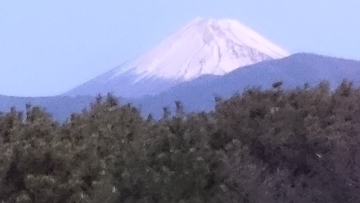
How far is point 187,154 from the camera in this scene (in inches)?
362

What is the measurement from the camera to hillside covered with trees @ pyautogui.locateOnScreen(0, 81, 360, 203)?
7.92 m

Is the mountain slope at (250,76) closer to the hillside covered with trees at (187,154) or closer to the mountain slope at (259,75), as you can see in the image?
the mountain slope at (259,75)

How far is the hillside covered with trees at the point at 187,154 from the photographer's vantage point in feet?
26.0

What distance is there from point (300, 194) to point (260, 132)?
1322 millimetres

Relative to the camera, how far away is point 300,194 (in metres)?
9.17

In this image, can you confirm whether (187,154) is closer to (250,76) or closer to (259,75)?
(250,76)

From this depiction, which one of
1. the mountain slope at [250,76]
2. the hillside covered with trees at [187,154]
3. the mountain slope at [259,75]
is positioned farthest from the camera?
the mountain slope at [259,75]

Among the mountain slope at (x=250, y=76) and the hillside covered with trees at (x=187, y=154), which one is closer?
the hillside covered with trees at (x=187, y=154)

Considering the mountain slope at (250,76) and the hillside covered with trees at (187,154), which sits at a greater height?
the mountain slope at (250,76)

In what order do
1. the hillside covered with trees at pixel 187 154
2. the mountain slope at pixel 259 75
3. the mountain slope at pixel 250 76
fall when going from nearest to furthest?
1. the hillside covered with trees at pixel 187 154
2. the mountain slope at pixel 250 76
3. the mountain slope at pixel 259 75

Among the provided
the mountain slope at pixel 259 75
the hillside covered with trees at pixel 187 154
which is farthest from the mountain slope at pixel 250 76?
the hillside covered with trees at pixel 187 154

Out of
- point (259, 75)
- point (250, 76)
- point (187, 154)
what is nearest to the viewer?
point (187, 154)

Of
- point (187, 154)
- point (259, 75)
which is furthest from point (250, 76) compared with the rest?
point (187, 154)

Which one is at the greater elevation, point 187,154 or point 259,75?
point 259,75
